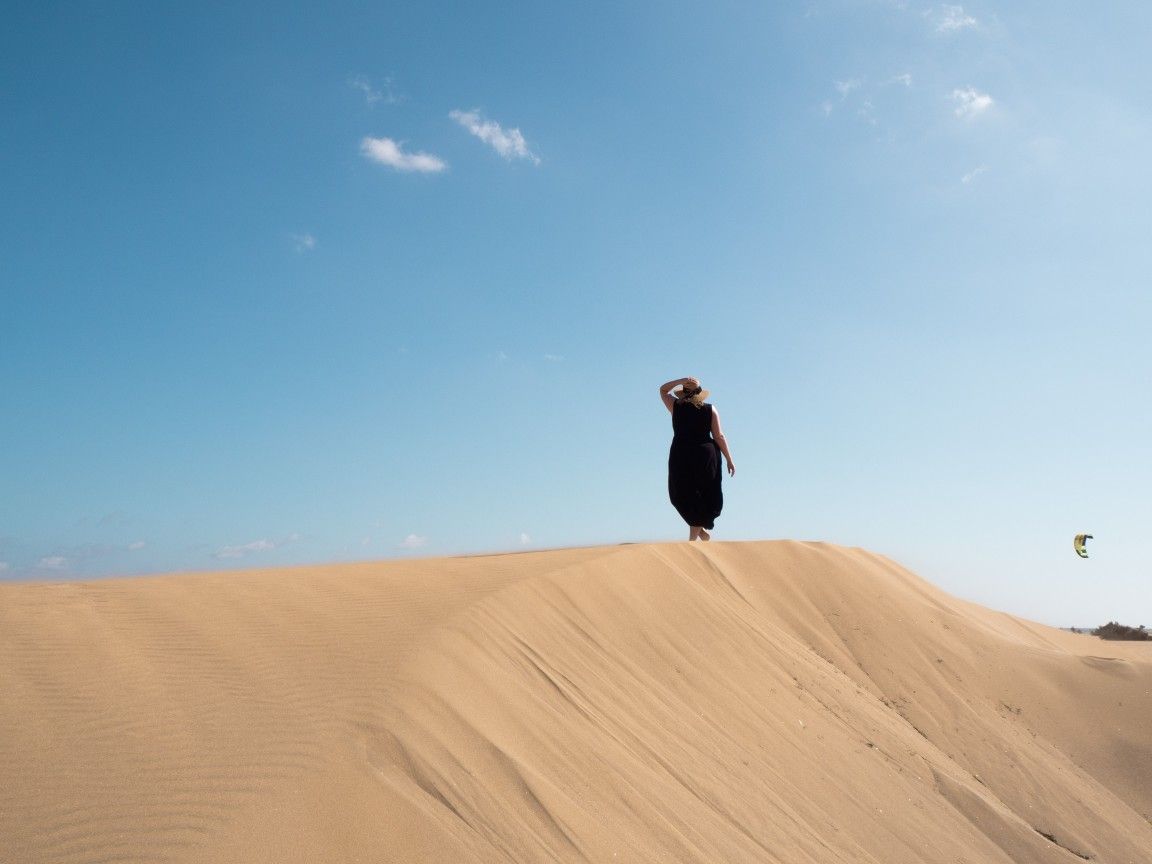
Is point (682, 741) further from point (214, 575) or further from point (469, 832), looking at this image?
point (214, 575)

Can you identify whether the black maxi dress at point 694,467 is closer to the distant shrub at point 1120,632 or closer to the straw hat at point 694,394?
the straw hat at point 694,394

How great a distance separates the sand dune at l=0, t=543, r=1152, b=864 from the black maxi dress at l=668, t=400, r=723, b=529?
1209 millimetres

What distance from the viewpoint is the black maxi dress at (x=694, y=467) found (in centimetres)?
955

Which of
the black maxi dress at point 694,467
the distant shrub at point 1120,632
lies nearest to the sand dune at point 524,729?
the black maxi dress at point 694,467

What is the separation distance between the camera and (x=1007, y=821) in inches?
233

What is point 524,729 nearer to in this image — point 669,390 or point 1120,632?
point 669,390

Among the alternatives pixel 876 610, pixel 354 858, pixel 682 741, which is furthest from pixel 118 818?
pixel 876 610

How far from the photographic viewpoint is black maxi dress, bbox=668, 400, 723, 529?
9.55 metres

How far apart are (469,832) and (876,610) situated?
23.9ft

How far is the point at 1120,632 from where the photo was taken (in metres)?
16.8

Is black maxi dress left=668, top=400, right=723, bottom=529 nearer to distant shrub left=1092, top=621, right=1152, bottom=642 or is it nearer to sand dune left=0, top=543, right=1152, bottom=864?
sand dune left=0, top=543, right=1152, bottom=864

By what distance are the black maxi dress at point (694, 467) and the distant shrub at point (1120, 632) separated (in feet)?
40.6

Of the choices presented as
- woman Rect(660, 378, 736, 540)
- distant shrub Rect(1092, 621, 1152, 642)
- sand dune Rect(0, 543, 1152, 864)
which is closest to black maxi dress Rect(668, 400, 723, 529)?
woman Rect(660, 378, 736, 540)

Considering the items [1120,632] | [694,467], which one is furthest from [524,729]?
[1120,632]
